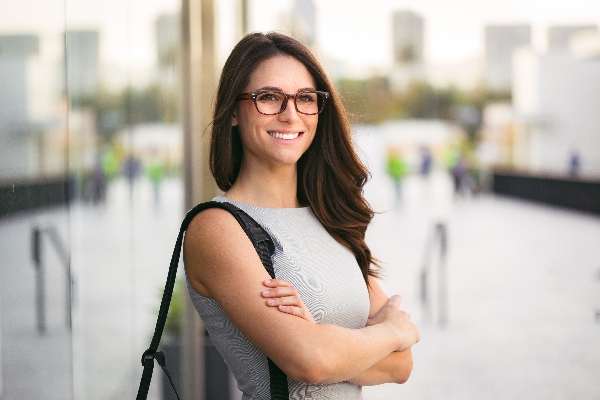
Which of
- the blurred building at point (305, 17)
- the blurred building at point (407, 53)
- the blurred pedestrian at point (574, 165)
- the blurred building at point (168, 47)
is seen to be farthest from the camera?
the blurred building at point (305, 17)

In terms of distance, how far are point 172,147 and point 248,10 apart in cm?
201

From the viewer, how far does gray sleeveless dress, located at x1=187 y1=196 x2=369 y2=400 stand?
162 cm


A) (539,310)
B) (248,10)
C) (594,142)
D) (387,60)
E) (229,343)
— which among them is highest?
Result: (248,10)

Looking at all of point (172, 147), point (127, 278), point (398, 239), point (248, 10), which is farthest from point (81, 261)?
point (398, 239)

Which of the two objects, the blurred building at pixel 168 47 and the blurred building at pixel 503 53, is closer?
the blurred building at pixel 168 47

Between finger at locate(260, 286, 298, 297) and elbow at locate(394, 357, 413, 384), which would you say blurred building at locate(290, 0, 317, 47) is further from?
finger at locate(260, 286, 298, 297)

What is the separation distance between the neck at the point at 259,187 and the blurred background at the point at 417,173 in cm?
80

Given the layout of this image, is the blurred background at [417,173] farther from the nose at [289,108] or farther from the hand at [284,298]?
the hand at [284,298]

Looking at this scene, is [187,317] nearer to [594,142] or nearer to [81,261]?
[81,261]

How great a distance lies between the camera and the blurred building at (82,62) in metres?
2.38

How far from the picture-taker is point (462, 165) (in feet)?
19.8

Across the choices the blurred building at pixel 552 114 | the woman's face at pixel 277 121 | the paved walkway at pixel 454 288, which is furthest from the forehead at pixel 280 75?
the blurred building at pixel 552 114

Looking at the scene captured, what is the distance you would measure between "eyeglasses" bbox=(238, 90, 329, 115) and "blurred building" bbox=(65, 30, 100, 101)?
2.79ft

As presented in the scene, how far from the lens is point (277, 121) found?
172 centimetres
